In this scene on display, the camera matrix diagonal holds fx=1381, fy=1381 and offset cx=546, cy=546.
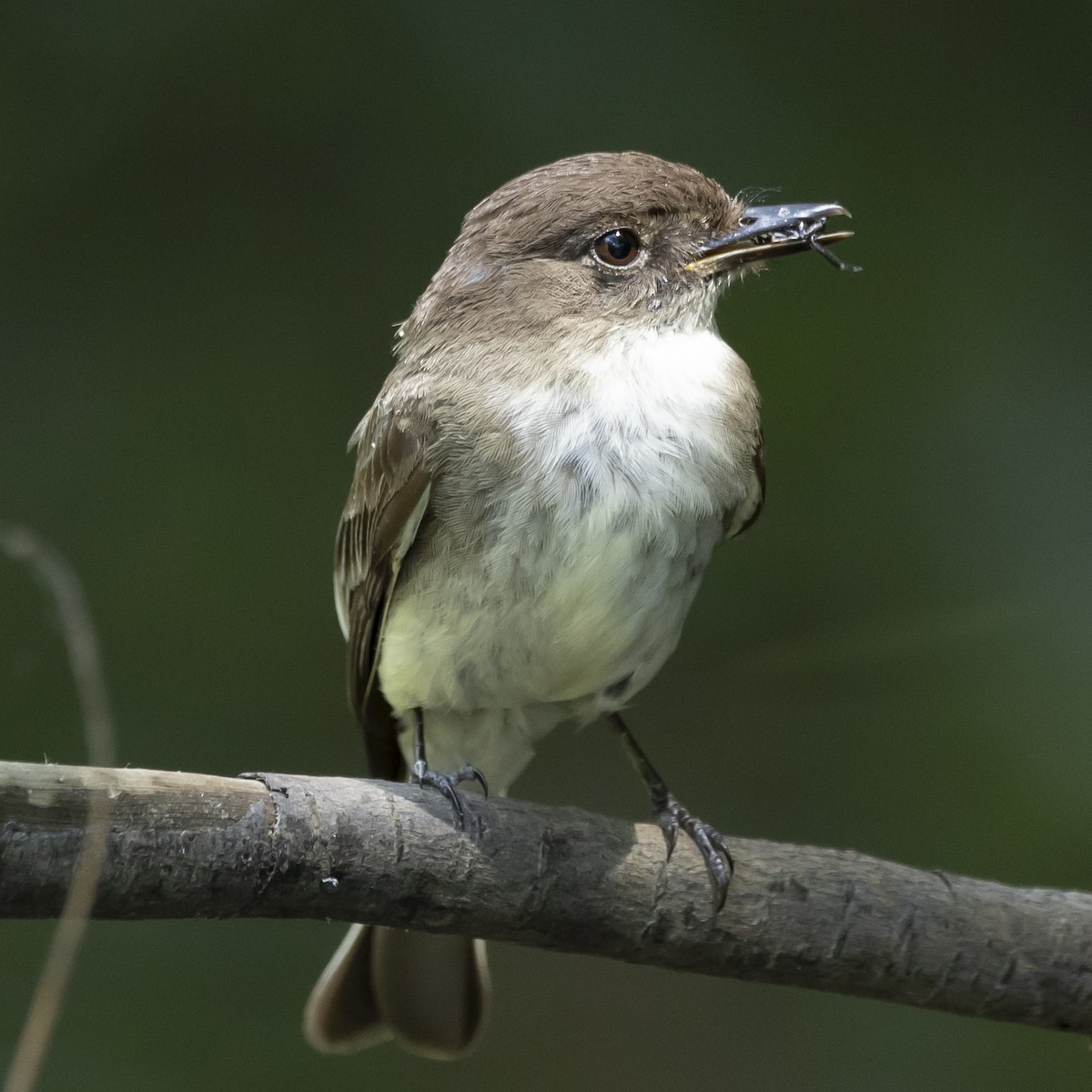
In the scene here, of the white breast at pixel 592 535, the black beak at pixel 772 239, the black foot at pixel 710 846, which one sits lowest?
the black foot at pixel 710 846

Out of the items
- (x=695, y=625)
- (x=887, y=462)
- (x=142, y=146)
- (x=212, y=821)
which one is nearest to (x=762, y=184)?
(x=887, y=462)

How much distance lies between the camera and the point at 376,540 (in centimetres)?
215

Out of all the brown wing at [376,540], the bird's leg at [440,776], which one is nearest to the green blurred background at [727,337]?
the brown wing at [376,540]

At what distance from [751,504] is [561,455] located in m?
0.44

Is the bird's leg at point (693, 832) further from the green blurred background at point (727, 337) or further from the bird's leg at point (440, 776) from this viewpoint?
the green blurred background at point (727, 337)

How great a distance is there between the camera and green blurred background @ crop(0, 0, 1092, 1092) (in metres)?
2.95

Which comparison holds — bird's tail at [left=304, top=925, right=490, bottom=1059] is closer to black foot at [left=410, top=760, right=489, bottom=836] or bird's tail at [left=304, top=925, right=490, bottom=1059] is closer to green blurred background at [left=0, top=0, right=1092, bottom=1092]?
black foot at [left=410, top=760, right=489, bottom=836]

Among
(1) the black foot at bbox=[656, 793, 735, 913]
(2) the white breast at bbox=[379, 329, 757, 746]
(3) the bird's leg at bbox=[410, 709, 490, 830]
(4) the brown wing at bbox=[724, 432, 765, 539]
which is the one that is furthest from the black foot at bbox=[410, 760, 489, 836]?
(4) the brown wing at bbox=[724, 432, 765, 539]

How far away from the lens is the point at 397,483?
2.09 metres

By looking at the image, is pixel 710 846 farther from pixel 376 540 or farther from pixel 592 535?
pixel 376 540

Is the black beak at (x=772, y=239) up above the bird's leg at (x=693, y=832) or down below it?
above

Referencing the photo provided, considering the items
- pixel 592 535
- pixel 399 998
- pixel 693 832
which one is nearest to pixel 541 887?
pixel 693 832

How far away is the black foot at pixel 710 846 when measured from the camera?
6.51 ft

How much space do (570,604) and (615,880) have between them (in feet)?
1.29
